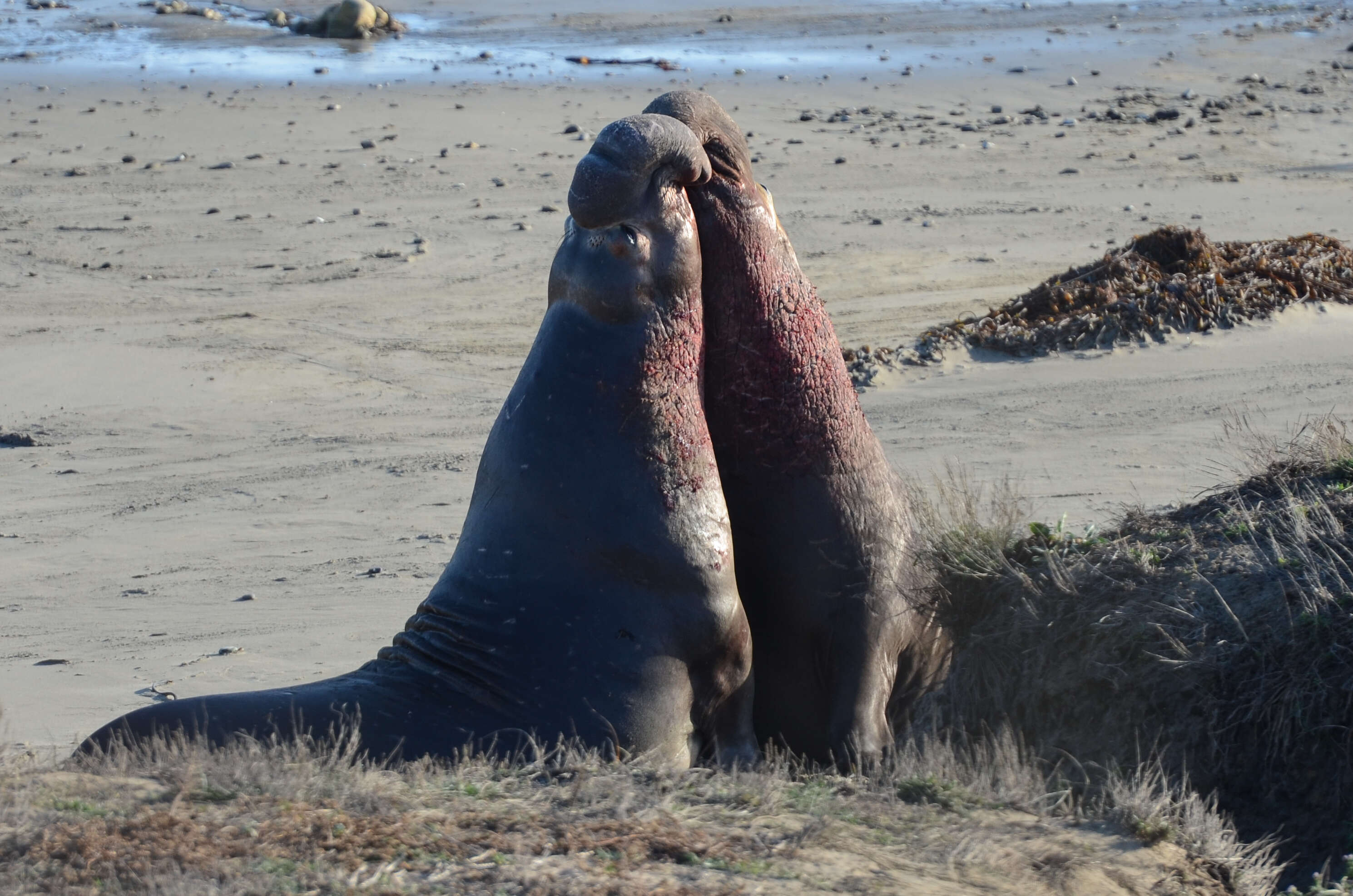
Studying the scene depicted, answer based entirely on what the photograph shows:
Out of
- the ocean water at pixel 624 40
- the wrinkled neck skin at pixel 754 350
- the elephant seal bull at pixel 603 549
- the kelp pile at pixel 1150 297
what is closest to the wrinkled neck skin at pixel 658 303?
the elephant seal bull at pixel 603 549

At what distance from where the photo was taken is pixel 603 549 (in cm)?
389

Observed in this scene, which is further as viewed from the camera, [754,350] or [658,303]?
[754,350]

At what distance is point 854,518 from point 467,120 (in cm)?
1637

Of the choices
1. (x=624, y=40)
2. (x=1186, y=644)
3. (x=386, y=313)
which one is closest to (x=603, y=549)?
(x=1186, y=644)

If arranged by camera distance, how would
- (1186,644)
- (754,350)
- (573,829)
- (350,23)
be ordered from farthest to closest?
1. (350,23)
2. (1186,644)
3. (754,350)
4. (573,829)

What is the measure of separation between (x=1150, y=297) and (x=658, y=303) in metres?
7.22

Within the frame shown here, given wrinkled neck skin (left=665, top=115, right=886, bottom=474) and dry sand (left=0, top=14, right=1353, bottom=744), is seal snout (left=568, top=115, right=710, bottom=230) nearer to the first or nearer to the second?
wrinkled neck skin (left=665, top=115, right=886, bottom=474)

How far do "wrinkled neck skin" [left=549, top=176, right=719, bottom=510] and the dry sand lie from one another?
2616mm

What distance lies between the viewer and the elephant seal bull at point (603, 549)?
387 cm

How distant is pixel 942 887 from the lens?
3.04 m

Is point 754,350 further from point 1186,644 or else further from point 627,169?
point 1186,644

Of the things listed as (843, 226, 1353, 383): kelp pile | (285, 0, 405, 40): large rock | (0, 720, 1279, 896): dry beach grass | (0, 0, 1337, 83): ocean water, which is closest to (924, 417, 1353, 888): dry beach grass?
(0, 720, 1279, 896): dry beach grass

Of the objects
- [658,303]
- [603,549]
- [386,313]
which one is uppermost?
[658,303]

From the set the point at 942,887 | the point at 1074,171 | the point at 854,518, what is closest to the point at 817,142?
the point at 1074,171
